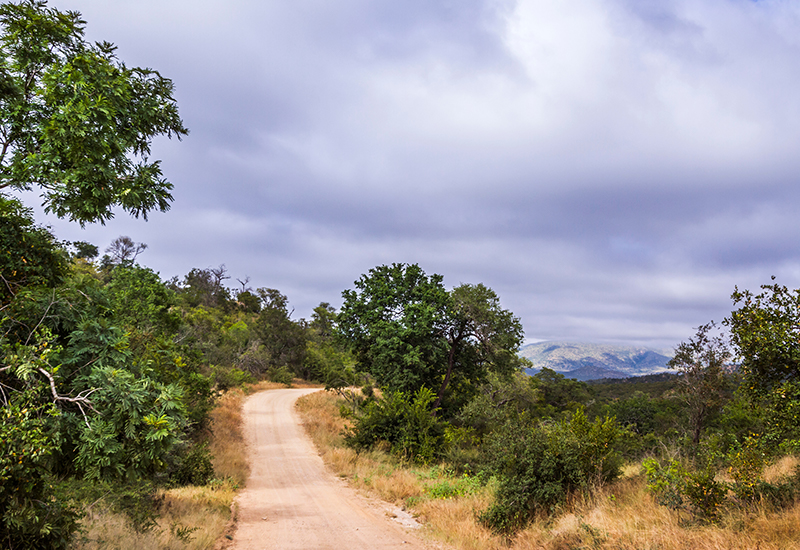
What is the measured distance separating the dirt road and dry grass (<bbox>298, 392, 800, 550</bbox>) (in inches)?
37.7

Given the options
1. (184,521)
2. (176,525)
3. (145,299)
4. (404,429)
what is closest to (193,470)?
(184,521)

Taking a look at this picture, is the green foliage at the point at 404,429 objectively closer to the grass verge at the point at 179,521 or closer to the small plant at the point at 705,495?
the grass verge at the point at 179,521

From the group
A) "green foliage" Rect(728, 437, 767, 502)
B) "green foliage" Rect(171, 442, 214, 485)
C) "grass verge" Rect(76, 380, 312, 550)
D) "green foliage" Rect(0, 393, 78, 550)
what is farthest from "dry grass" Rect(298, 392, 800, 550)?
"green foliage" Rect(0, 393, 78, 550)

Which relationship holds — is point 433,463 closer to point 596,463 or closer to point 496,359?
point 496,359

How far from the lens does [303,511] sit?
37.9 ft

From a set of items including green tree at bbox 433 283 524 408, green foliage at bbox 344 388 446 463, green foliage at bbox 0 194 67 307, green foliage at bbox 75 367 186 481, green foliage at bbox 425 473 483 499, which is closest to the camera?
green foliage at bbox 75 367 186 481

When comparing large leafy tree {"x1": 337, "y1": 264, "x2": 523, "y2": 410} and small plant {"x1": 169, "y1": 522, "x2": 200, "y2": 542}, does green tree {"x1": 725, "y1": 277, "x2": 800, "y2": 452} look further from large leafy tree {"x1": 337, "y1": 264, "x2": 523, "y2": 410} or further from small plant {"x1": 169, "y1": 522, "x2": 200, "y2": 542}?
large leafy tree {"x1": 337, "y1": 264, "x2": 523, "y2": 410}

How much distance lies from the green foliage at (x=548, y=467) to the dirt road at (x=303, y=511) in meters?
2.18

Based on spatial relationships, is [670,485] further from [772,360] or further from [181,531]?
[181,531]

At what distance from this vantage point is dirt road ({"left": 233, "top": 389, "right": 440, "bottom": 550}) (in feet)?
30.0

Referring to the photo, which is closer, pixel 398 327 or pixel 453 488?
pixel 453 488

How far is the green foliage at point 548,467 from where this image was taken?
9164 mm

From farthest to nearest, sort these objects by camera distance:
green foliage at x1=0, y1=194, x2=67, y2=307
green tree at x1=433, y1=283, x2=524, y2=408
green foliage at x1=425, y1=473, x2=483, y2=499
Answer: green tree at x1=433, y1=283, x2=524, y2=408 → green foliage at x1=425, y1=473, x2=483, y2=499 → green foliage at x1=0, y1=194, x2=67, y2=307

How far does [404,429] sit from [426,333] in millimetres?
4655
